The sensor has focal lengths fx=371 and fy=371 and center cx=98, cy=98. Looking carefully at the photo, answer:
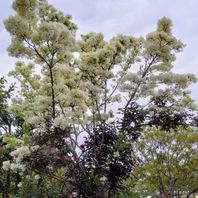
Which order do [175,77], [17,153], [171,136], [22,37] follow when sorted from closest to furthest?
1. [22,37]
2. [17,153]
3. [175,77]
4. [171,136]

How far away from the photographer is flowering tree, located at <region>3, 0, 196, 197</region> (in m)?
6.16

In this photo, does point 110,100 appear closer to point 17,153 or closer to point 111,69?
point 111,69

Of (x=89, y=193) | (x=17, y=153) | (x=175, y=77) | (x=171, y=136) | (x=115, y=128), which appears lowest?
(x=89, y=193)

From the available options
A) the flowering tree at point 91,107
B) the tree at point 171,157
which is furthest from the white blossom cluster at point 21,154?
the tree at point 171,157

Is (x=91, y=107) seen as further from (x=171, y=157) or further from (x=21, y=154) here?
(x=171, y=157)

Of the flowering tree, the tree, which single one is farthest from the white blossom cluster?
the tree

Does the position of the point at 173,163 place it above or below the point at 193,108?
above

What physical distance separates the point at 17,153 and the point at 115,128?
1780 mm

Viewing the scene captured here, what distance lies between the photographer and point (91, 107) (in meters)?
7.12

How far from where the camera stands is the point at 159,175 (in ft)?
66.0

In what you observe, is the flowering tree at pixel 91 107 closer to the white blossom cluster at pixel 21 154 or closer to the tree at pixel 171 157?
the white blossom cluster at pixel 21 154

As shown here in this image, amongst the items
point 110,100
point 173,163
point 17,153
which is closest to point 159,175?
point 173,163

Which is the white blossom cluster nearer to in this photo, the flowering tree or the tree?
the flowering tree

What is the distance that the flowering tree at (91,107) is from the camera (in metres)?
6.16
